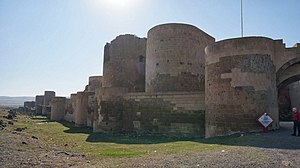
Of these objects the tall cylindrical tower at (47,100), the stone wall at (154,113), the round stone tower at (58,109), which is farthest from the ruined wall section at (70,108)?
the stone wall at (154,113)

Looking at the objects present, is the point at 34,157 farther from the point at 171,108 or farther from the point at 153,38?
the point at 153,38

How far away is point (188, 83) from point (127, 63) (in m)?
8.76

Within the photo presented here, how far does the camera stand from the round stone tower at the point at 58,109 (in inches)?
1323

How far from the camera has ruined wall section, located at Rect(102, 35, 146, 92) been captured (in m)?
25.7

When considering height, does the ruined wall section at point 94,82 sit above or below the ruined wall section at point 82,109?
above

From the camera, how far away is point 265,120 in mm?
10938

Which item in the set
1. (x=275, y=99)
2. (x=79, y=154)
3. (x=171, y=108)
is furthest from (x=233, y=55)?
(x=79, y=154)

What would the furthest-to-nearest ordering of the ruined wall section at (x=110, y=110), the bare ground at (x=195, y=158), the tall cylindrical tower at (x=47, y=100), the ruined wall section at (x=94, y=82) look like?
the tall cylindrical tower at (x=47, y=100) < the ruined wall section at (x=94, y=82) < the ruined wall section at (x=110, y=110) < the bare ground at (x=195, y=158)

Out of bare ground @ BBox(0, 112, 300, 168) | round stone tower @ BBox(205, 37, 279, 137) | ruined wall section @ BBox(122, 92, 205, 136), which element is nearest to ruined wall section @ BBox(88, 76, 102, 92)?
ruined wall section @ BBox(122, 92, 205, 136)

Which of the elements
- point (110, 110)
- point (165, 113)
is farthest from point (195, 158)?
point (110, 110)

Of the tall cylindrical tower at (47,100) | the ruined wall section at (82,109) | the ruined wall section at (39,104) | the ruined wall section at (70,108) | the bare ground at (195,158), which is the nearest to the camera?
the bare ground at (195,158)

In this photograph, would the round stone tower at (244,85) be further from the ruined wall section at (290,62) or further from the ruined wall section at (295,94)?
the ruined wall section at (295,94)

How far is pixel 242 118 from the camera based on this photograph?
11555 mm

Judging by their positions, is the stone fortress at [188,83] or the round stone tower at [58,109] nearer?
the stone fortress at [188,83]
